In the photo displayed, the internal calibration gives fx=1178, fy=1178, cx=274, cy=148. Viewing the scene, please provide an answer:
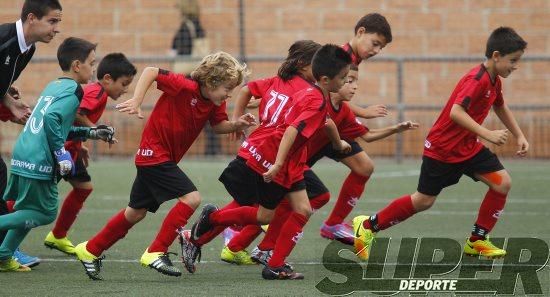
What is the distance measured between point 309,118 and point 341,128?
6.21 feet

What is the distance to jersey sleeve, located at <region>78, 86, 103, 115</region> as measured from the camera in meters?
8.48

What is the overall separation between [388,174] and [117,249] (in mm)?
6566

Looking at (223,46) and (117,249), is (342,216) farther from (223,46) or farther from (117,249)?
(223,46)

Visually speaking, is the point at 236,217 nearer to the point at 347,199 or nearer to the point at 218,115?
the point at 218,115

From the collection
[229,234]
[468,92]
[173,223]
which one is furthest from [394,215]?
[173,223]

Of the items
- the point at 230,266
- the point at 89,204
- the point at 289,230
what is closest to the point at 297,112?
the point at 289,230

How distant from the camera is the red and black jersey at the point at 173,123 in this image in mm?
7871

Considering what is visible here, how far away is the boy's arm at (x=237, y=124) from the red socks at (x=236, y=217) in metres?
0.59

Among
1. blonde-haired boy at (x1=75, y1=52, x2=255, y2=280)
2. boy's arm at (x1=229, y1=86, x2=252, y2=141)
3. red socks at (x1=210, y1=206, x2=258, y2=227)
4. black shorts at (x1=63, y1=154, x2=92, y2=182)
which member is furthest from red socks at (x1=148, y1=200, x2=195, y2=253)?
black shorts at (x1=63, y1=154, x2=92, y2=182)

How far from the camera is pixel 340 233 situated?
30.9ft

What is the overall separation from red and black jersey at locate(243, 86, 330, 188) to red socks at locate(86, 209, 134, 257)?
935mm

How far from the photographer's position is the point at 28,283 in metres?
7.35

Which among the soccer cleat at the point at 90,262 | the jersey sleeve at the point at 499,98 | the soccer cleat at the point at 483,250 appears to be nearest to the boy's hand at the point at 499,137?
the jersey sleeve at the point at 499,98

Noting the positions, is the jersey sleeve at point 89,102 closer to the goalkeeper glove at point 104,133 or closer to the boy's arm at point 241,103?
the goalkeeper glove at point 104,133
